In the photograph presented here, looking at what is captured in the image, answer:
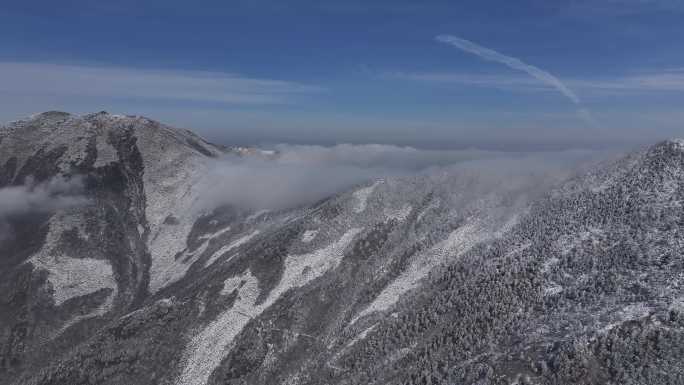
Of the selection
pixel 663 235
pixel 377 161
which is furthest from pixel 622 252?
pixel 377 161

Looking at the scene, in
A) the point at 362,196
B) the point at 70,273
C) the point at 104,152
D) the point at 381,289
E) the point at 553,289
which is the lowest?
the point at 70,273

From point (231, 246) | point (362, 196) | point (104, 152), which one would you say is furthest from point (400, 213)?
point (104, 152)

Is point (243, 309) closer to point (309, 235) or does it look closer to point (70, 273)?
point (309, 235)

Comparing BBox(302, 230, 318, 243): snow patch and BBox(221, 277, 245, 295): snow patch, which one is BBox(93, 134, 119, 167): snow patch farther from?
BBox(302, 230, 318, 243): snow patch

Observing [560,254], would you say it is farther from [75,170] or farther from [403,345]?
[75,170]

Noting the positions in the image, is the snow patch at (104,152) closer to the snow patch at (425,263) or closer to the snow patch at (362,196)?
the snow patch at (362,196)

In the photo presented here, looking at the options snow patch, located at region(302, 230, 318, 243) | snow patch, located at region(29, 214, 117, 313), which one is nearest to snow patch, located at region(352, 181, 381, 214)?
snow patch, located at region(302, 230, 318, 243)
